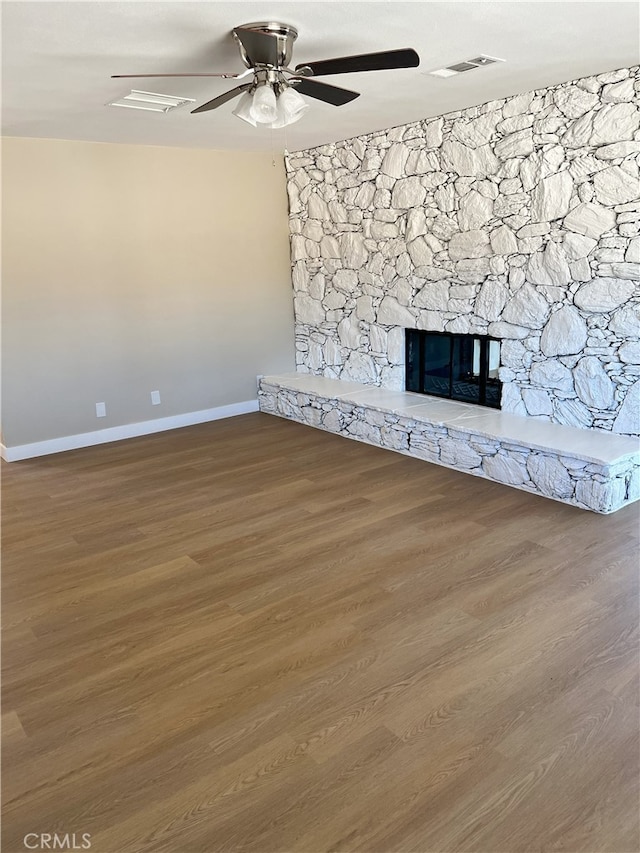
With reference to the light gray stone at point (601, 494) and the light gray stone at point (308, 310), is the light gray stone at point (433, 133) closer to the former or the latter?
the light gray stone at point (308, 310)

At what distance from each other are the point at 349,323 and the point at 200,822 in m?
4.65

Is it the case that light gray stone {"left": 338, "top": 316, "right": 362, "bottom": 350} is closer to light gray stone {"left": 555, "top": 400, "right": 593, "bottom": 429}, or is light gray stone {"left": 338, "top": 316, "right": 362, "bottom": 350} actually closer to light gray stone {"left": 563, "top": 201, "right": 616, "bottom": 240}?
light gray stone {"left": 555, "top": 400, "right": 593, "bottom": 429}

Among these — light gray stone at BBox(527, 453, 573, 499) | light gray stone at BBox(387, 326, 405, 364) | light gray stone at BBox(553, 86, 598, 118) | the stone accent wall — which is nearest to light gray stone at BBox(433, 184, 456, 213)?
the stone accent wall

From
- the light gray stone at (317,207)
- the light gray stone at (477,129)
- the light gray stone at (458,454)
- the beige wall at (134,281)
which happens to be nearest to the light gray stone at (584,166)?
the light gray stone at (477,129)

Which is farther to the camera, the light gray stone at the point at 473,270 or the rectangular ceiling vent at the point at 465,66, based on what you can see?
the light gray stone at the point at 473,270

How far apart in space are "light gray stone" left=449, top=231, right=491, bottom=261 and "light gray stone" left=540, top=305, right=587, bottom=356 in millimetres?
730

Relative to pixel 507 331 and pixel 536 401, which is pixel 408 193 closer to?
pixel 507 331

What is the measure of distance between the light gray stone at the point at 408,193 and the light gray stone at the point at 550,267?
1.14m

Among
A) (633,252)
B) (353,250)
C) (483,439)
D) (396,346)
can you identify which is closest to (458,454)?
(483,439)

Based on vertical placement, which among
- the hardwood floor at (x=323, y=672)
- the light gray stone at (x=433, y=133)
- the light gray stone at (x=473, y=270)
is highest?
the light gray stone at (x=433, y=133)

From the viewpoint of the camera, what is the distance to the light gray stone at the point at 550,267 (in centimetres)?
412

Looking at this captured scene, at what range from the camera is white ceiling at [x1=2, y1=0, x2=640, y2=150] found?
8.32 ft

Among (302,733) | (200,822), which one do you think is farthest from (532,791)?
(200,822)

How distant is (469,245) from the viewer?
467 centimetres
